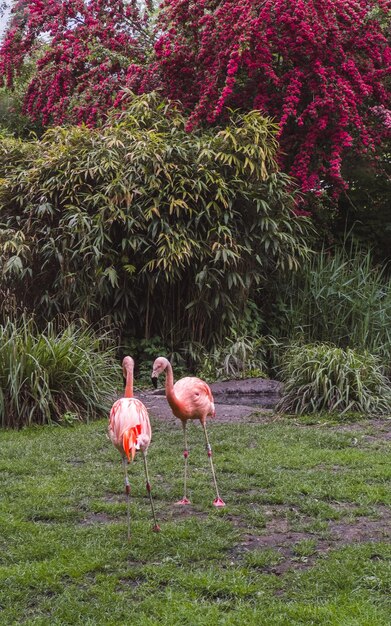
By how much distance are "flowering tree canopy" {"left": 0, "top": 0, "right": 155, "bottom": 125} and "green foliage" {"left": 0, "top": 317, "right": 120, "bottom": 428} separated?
4584 millimetres

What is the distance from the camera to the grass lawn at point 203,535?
3348mm

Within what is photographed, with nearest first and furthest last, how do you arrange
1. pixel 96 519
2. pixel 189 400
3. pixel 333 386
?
pixel 96 519
pixel 189 400
pixel 333 386

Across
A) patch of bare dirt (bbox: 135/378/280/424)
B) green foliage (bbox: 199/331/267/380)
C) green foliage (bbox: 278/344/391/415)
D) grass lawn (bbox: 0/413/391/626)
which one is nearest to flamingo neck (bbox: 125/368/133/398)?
grass lawn (bbox: 0/413/391/626)

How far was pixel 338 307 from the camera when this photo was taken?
31.7ft

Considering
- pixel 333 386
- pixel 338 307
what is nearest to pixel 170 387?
pixel 333 386

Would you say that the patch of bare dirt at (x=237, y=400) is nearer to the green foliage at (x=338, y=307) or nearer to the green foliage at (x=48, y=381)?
the green foliage at (x=48, y=381)

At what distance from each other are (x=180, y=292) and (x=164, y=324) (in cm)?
44

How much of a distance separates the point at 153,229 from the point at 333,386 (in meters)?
2.97

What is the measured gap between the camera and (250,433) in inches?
262

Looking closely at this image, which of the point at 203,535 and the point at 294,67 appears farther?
the point at 294,67

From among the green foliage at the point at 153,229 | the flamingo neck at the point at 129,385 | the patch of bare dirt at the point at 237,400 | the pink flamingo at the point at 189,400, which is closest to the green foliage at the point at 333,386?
the patch of bare dirt at the point at 237,400

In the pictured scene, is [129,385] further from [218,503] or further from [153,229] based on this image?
[153,229]

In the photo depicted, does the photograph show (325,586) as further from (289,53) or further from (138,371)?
(289,53)

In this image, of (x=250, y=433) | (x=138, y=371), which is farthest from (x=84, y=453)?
(x=138, y=371)
